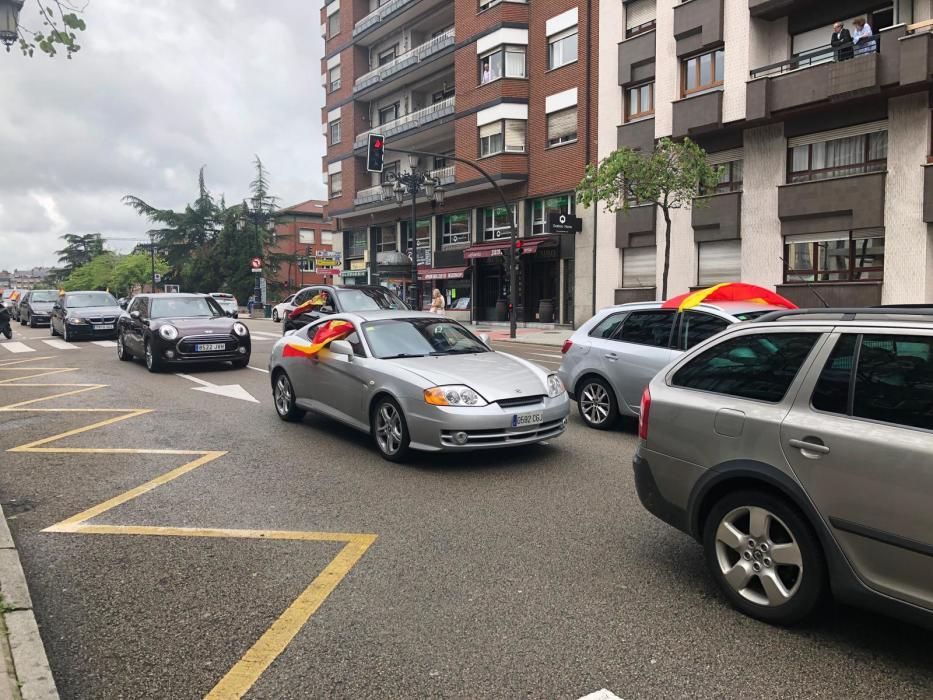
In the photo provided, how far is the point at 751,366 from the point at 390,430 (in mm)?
3742

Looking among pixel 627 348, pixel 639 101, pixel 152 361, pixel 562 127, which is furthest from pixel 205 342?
pixel 562 127

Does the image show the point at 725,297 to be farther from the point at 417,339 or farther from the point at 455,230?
the point at 455,230

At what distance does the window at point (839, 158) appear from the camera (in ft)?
61.4

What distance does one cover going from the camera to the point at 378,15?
1476 inches

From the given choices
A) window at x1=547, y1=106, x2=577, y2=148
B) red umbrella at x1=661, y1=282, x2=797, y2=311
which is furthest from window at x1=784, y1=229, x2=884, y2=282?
red umbrella at x1=661, y1=282, x2=797, y2=311

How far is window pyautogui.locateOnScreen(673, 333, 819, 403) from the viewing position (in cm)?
344

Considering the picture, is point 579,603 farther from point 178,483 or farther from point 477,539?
point 178,483

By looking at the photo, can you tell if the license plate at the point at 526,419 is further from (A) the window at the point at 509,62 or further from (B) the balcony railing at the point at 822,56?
(A) the window at the point at 509,62

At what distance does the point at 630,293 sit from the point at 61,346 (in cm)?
1780

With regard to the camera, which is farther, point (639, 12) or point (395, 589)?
point (639, 12)

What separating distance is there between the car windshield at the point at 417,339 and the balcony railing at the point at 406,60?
28142mm

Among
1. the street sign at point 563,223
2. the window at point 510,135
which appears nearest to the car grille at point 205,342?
the street sign at point 563,223

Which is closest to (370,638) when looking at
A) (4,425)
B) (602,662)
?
(602,662)

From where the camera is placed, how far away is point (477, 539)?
15.0 feet
